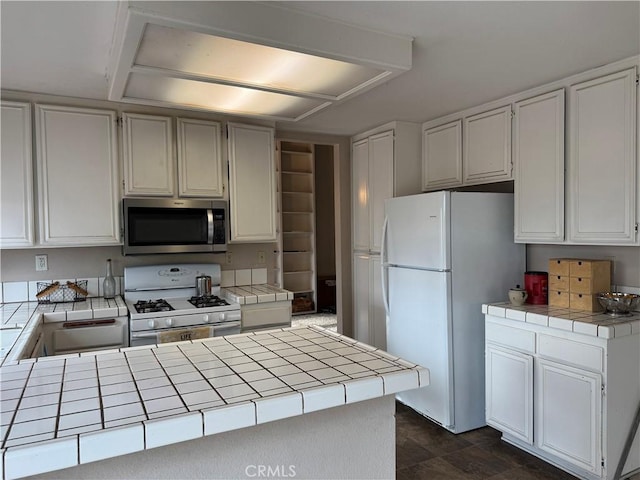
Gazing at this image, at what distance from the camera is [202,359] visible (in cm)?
150

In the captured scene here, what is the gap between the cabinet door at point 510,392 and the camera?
8.37 ft

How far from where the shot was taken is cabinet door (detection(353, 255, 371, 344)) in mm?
4211

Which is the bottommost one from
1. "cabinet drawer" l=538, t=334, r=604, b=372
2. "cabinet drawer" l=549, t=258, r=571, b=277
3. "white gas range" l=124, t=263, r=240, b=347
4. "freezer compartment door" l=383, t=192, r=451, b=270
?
"cabinet drawer" l=538, t=334, r=604, b=372

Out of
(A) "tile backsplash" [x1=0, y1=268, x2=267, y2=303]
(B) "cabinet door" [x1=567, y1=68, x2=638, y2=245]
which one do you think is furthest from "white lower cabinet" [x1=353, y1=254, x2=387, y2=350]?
(B) "cabinet door" [x1=567, y1=68, x2=638, y2=245]

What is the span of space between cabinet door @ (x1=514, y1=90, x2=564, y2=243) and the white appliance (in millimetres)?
197

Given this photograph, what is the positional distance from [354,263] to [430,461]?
7.08ft

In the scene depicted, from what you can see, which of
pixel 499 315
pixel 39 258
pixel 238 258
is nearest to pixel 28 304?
pixel 39 258

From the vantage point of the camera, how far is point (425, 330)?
306 centimetres

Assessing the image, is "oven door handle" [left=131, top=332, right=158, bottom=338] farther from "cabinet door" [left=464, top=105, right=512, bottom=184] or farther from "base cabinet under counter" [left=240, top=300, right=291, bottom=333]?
"cabinet door" [left=464, top=105, right=512, bottom=184]

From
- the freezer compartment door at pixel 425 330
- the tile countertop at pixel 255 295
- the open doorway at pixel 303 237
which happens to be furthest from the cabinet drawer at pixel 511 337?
the open doorway at pixel 303 237

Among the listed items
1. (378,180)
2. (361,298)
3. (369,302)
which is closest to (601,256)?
(378,180)

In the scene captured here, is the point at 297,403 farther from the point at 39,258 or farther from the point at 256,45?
the point at 39,258

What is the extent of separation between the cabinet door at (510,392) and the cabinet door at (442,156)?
142cm

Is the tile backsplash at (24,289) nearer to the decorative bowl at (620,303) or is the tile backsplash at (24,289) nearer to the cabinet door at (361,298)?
the cabinet door at (361,298)
